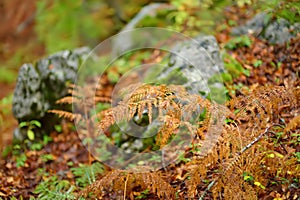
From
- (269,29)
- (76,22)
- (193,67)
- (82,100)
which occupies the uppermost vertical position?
(76,22)

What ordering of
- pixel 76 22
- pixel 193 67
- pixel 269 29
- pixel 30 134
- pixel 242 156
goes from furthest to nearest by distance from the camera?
1. pixel 76 22
2. pixel 269 29
3. pixel 30 134
4. pixel 193 67
5. pixel 242 156

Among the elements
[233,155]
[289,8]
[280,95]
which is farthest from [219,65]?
[233,155]

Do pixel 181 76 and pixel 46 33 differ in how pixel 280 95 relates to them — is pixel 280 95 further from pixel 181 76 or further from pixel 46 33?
pixel 46 33

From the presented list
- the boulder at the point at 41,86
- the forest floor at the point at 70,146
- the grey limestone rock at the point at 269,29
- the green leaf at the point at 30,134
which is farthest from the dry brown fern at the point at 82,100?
the grey limestone rock at the point at 269,29

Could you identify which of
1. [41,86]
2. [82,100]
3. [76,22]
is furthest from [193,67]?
[76,22]

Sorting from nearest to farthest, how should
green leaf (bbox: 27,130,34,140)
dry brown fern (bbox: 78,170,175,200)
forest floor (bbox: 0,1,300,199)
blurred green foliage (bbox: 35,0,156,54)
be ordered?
dry brown fern (bbox: 78,170,175,200) → forest floor (bbox: 0,1,300,199) → green leaf (bbox: 27,130,34,140) → blurred green foliage (bbox: 35,0,156,54)

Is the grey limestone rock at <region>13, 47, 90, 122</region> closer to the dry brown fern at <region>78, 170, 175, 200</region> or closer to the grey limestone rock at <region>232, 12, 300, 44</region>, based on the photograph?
the dry brown fern at <region>78, 170, 175, 200</region>

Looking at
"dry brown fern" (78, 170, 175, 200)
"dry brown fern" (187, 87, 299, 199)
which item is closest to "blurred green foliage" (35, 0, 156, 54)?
"dry brown fern" (78, 170, 175, 200)

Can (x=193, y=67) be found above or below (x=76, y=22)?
below

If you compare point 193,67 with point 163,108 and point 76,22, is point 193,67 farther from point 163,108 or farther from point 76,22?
point 76,22
